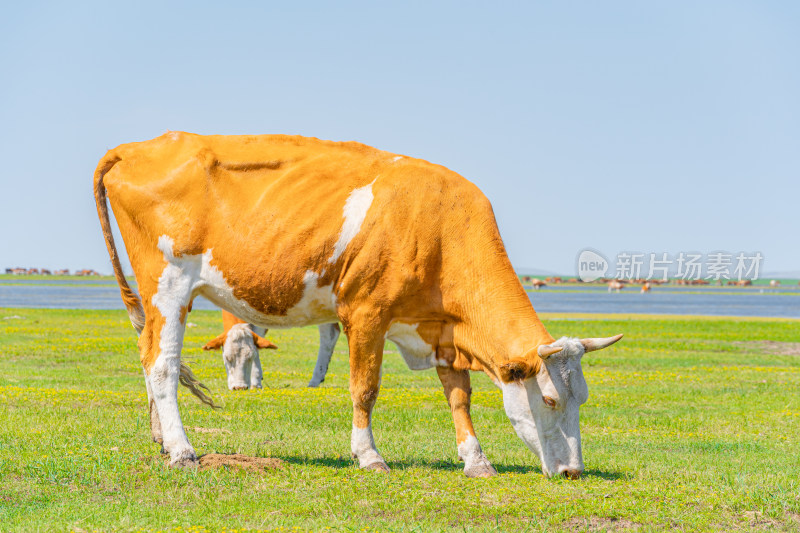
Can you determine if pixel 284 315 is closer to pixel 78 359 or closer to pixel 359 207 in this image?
pixel 359 207

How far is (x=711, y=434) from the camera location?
1480cm

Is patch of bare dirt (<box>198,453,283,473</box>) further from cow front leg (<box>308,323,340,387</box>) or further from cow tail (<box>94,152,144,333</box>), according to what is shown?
cow front leg (<box>308,323,340,387</box>)

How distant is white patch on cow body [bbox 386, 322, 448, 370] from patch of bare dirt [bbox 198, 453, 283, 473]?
78.2 inches

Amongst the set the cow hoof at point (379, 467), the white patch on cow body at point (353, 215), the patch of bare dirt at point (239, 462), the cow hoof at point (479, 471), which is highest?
the white patch on cow body at point (353, 215)

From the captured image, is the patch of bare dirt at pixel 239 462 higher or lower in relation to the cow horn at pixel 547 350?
lower

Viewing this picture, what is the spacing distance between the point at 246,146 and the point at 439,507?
488 cm

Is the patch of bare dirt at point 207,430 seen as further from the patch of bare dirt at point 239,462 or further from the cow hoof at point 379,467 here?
the cow hoof at point 379,467

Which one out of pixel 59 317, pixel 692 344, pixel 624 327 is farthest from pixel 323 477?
pixel 59 317

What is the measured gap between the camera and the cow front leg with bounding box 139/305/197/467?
10016 millimetres

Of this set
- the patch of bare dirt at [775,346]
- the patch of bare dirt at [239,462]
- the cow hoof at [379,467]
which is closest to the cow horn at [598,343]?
the cow hoof at [379,467]

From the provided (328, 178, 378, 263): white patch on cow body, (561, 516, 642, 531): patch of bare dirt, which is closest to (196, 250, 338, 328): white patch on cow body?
(328, 178, 378, 263): white patch on cow body

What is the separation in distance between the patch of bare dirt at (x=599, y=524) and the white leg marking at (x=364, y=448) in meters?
2.60

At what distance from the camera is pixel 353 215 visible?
33.0 ft

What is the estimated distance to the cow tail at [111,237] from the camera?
35.8 feet
